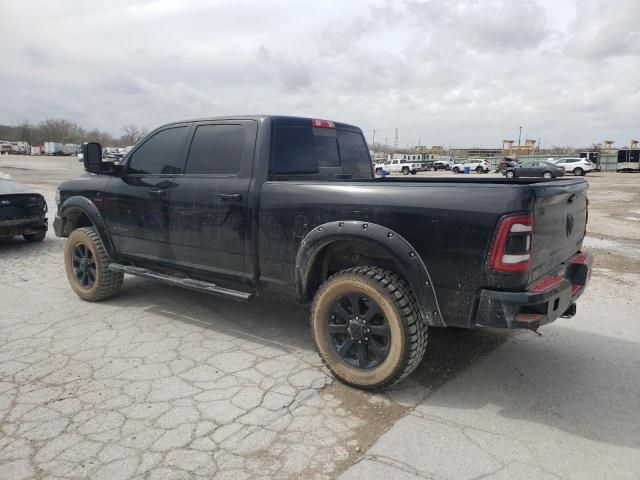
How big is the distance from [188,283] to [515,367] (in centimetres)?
285

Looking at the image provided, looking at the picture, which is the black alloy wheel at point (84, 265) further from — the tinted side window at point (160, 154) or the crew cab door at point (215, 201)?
the crew cab door at point (215, 201)

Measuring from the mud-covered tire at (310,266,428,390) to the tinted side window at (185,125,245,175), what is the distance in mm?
1421

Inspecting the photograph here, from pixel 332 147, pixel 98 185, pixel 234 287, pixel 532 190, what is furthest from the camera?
pixel 98 185

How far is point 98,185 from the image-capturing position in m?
5.18

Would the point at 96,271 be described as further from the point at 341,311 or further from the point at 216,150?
the point at 341,311

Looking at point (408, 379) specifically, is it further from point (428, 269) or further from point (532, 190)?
point (532, 190)

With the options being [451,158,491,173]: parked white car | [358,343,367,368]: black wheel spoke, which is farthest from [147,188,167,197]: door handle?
[451,158,491,173]: parked white car

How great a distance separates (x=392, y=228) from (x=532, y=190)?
850 millimetres

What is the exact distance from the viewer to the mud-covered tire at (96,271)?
522 cm

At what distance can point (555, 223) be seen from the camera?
3.11 meters

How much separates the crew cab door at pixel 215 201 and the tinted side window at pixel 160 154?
7.0 inches

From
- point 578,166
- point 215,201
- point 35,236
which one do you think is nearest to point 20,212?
point 35,236

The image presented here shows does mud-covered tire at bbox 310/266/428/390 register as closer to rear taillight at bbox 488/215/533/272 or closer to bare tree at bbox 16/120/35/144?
rear taillight at bbox 488/215/533/272

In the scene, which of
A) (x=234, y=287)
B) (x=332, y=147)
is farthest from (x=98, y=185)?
(x=332, y=147)
